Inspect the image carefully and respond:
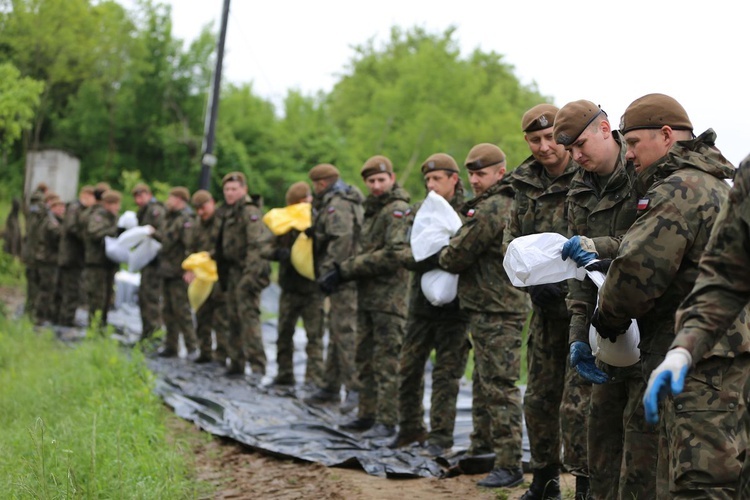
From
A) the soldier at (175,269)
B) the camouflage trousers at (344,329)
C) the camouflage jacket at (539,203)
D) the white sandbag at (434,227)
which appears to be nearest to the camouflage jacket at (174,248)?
the soldier at (175,269)

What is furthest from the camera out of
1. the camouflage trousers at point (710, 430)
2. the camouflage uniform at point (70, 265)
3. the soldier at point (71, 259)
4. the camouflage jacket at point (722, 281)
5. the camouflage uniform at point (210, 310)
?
the camouflage uniform at point (70, 265)

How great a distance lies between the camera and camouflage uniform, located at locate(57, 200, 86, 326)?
595 inches

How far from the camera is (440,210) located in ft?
23.3

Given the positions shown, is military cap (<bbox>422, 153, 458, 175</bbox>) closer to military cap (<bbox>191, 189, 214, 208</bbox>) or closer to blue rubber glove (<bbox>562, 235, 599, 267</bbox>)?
blue rubber glove (<bbox>562, 235, 599, 267</bbox>)

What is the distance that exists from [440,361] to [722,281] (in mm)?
4228

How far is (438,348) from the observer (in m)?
7.35

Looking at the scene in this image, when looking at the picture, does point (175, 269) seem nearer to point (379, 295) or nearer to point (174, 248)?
point (174, 248)

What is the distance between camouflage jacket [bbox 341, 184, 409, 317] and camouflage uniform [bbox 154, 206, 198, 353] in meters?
4.58

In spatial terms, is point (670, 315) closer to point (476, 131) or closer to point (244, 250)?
point (244, 250)

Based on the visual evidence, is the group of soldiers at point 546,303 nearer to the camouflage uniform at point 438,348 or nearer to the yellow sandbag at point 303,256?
the camouflage uniform at point 438,348

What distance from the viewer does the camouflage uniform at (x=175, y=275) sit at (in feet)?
41.7

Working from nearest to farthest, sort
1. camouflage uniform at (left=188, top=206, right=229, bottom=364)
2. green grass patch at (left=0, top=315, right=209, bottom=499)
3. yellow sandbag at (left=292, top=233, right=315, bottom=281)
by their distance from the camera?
green grass patch at (left=0, top=315, right=209, bottom=499) → yellow sandbag at (left=292, top=233, right=315, bottom=281) → camouflage uniform at (left=188, top=206, right=229, bottom=364)

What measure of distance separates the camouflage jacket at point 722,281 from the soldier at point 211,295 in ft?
29.4

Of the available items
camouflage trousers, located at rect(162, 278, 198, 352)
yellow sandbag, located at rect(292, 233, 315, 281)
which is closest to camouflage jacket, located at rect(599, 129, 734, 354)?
yellow sandbag, located at rect(292, 233, 315, 281)
